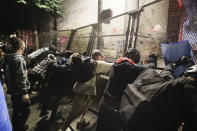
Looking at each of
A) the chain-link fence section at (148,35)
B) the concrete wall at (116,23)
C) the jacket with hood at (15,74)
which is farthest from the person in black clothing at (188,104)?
the jacket with hood at (15,74)

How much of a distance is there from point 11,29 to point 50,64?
13268mm

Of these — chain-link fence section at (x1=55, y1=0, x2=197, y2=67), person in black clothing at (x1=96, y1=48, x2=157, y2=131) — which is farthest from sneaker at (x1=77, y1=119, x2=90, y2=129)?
chain-link fence section at (x1=55, y1=0, x2=197, y2=67)

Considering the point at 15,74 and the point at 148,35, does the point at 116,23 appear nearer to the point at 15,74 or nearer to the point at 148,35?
the point at 148,35

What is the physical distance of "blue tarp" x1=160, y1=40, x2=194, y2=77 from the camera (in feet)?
6.44

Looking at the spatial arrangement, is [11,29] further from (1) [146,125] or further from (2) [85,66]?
(1) [146,125]

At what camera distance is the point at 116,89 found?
84.3 inches

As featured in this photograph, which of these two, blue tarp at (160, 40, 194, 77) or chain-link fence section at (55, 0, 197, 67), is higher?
chain-link fence section at (55, 0, 197, 67)

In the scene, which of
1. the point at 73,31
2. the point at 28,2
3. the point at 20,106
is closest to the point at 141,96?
the point at 20,106

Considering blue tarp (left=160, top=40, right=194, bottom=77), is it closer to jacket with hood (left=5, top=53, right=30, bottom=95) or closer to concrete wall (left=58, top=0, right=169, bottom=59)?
concrete wall (left=58, top=0, right=169, bottom=59)

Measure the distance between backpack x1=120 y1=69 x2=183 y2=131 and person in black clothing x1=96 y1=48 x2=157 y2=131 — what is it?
21.4 inches

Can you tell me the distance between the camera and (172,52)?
2133 millimetres

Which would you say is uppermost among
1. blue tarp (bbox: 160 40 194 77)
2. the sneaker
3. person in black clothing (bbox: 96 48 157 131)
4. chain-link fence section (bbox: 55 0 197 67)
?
chain-link fence section (bbox: 55 0 197 67)

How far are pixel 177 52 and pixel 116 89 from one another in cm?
124

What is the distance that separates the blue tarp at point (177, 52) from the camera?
1.96 meters
